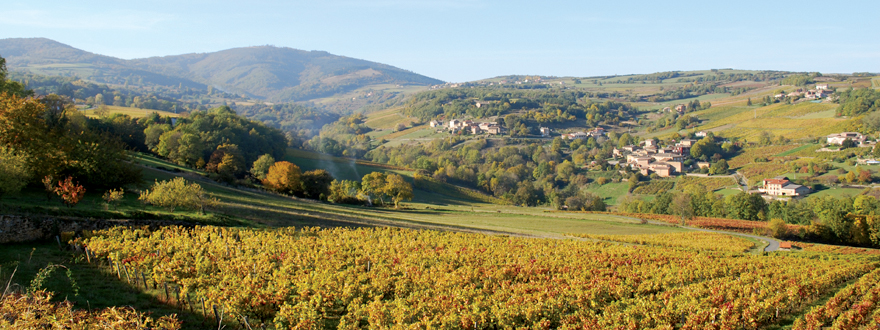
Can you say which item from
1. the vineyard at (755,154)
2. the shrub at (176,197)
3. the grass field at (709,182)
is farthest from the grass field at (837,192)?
the shrub at (176,197)

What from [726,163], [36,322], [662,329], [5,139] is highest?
[5,139]

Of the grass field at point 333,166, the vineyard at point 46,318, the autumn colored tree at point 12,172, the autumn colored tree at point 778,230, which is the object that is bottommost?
the autumn colored tree at point 778,230

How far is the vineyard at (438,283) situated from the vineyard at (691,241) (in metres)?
11.1

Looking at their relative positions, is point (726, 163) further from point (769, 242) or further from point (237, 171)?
point (237, 171)

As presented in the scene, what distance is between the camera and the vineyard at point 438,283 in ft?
51.5

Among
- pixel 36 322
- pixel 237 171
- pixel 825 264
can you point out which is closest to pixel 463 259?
pixel 36 322

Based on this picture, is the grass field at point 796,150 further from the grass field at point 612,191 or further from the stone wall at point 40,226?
Answer: the stone wall at point 40,226

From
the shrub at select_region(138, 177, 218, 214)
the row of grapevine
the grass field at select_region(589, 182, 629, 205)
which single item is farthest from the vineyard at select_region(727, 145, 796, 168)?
the shrub at select_region(138, 177, 218, 214)

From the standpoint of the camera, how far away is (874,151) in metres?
122

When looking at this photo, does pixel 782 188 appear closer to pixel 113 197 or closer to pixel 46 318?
pixel 113 197

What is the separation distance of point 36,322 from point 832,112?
752ft

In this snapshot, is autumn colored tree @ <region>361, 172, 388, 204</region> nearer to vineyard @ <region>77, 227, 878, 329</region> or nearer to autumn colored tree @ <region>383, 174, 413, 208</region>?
autumn colored tree @ <region>383, 174, 413, 208</region>

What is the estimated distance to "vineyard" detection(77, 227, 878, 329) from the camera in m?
15.7


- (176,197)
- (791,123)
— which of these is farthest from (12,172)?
(791,123)
